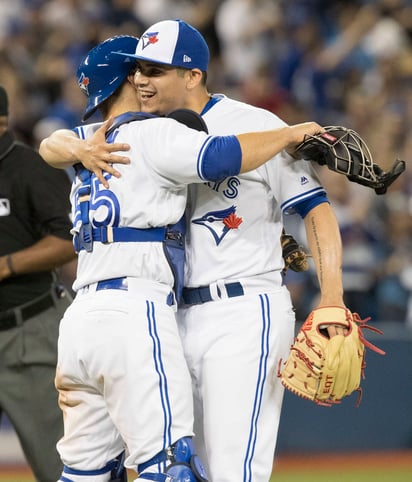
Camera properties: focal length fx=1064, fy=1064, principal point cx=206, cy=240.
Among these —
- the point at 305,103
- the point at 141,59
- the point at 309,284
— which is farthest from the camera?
the point at 305,103

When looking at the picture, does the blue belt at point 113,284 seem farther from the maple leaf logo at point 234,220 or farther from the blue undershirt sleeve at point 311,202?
the blue undershirt sleeve at point 311,202

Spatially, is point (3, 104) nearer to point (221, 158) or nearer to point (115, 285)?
point (115, 285)

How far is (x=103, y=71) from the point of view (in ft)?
14.7

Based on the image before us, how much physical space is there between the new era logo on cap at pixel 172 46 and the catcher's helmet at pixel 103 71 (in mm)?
91

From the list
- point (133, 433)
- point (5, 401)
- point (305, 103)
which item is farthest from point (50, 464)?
point (305, 103)

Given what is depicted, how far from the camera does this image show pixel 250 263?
14.5ft

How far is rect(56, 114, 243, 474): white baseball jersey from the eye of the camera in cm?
405

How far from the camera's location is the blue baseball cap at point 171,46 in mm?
4418

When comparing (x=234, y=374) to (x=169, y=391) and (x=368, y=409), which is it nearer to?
(x=169, y=391)

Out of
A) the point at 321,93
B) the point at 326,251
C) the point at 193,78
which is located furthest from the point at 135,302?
the point at 321,93

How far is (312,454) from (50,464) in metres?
3.67

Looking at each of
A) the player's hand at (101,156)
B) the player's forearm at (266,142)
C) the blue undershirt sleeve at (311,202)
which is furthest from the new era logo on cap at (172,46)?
the blue undershirt sleeve at (311,202)

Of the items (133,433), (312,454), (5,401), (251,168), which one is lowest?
(312,454)

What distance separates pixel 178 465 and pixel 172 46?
1718mm
